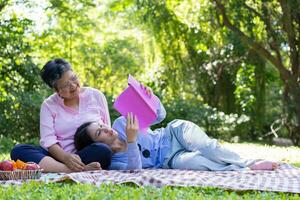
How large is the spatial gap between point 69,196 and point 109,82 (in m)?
18.6

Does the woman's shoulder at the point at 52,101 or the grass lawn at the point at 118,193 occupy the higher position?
the woman's shoulder at the point at 52,101

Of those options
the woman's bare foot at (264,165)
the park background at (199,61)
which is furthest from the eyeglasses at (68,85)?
the park background at (199,61)

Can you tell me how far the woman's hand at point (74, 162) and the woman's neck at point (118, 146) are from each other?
0.34m

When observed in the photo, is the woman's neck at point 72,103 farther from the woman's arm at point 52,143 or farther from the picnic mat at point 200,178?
the picnic mat at point 200,178

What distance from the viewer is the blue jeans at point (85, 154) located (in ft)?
15.3

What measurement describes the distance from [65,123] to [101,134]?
1.26 feet

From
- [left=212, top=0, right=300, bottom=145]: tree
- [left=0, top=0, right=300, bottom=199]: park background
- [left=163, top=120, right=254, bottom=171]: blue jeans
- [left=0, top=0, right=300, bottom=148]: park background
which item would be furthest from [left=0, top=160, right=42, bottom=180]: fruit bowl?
[left=212, top=0, right=300, bottom=145]: tree

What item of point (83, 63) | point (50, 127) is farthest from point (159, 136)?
point (83, 63)

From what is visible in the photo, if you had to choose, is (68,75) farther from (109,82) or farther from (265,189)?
(109,82)

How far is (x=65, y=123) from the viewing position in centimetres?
501

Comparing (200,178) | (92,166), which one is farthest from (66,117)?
(200,178)

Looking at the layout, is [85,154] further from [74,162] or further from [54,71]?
[54,71]

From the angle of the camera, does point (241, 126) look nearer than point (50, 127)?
No

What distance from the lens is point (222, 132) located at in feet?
43.5
